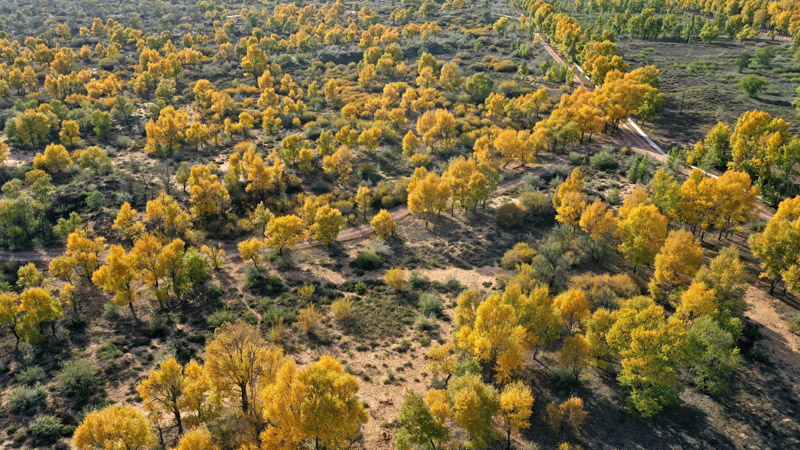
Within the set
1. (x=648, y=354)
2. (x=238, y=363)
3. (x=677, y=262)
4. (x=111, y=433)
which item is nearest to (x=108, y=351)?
(x=111, y=433)

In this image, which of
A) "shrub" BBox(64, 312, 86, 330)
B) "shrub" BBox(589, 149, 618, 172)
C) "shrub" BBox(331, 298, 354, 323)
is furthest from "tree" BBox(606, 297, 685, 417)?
"shrub" BBox(64, 312, 86, 330)

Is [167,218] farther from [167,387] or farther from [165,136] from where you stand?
[167,387]

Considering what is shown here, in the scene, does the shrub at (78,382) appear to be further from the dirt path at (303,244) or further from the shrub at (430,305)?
the shrub at (430,305)

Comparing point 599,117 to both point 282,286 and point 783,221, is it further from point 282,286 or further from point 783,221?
point 282,286

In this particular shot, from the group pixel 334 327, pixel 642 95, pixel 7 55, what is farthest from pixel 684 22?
pixel 7 55

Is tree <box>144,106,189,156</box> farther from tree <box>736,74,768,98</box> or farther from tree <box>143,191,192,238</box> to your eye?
tree <box>736,74,768,98</box>

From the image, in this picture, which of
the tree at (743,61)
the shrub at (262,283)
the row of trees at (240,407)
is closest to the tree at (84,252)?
the shrub at (262,283)
